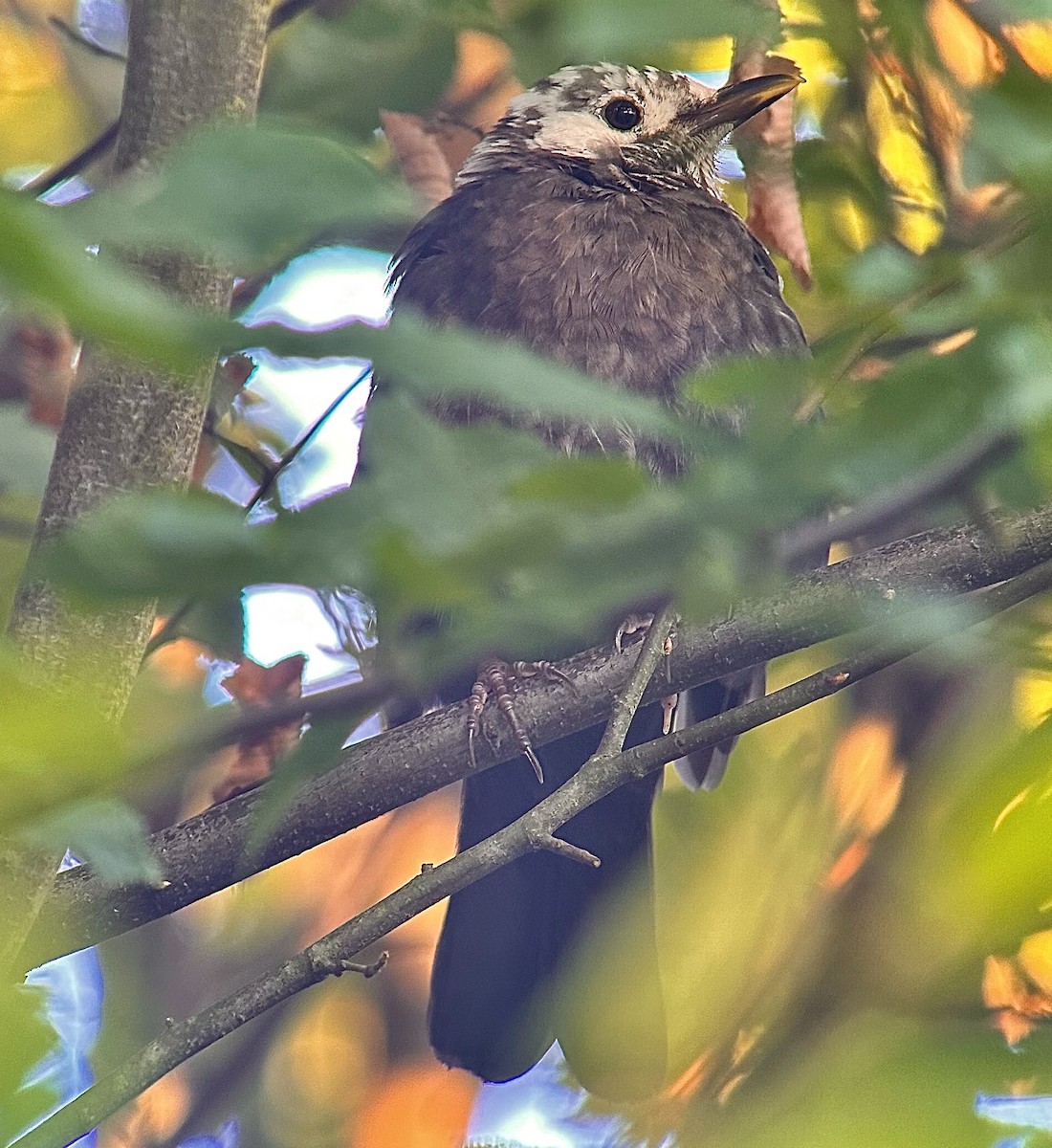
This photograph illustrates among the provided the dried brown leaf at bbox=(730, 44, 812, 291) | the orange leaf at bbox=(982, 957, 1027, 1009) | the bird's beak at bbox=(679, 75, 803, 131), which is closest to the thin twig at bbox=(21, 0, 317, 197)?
the dried brown leaf at bbox=(730, 44, 812, 291)

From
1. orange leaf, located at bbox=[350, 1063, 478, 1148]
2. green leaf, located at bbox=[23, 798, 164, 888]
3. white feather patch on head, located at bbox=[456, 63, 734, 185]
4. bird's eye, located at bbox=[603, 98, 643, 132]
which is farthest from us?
bird's eye, located at bbox=[603, 98, 643, 132]

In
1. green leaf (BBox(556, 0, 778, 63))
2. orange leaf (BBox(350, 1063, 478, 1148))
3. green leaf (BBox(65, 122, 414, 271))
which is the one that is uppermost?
green leaf (BBox(556, 0, 778, 63))

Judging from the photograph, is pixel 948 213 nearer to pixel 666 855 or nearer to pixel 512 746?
pixel 512 746

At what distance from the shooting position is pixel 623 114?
3.53 meters

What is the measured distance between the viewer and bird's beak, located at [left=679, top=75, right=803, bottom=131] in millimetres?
2820

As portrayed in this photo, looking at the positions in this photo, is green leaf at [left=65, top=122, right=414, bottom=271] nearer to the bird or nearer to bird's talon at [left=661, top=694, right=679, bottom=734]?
the bird

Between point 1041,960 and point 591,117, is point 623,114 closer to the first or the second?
point 591,117

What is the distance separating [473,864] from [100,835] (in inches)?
32.0

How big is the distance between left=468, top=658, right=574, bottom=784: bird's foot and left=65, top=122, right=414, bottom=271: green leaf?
1.37 m

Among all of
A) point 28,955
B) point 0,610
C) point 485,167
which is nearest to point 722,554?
point 28,955

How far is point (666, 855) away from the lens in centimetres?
338

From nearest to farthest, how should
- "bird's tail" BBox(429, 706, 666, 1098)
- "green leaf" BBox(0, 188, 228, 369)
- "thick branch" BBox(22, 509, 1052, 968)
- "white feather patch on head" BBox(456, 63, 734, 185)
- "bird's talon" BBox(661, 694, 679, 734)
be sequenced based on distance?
"green leaf" BBox(0, 188, 228, 369) → "thick branch" BBox(22, 509, 1052, 968) → "bird's tail" BBox(429, 706, 666, 1098) → "bird's talon" BBox(661, 694, 679, 734) → "white feather patch on head" BBox(456, 63, 734, 185)

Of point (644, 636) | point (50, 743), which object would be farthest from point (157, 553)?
point (644, 636)

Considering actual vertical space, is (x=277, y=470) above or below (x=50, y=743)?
below
